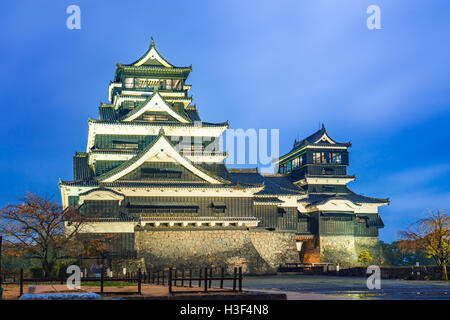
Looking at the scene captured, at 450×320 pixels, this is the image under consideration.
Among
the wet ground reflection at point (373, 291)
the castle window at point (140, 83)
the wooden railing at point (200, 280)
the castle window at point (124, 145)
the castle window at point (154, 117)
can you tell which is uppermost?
the castle window at point (140, 83)

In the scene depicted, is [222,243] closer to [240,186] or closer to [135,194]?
[240,186]

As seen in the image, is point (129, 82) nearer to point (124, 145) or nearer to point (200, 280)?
point (124, 145)

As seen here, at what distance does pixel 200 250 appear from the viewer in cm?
4084

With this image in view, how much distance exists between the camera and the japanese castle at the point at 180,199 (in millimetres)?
39875

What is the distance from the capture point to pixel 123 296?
57.2ft

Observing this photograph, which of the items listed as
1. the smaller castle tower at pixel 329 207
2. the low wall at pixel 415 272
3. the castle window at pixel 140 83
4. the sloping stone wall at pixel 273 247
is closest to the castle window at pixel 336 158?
the smaller castle tower at pixel 329 207

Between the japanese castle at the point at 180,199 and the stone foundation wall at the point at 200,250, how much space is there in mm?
78

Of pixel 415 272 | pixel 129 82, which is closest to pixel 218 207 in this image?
pixel 415 272

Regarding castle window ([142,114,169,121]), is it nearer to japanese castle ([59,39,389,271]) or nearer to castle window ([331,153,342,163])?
japanese castle ([59,39,389,271])

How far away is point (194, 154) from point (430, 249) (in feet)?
68.1

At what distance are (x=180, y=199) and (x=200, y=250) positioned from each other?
429cm

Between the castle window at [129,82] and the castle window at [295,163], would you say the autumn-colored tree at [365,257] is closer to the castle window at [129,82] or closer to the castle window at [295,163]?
Result: the castle window at [295,163]

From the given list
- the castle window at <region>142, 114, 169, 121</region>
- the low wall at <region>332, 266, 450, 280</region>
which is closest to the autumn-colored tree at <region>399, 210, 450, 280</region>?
the low wall at <region>332, 266, 450, 280</region>

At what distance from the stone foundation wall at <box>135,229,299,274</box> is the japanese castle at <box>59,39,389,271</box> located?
0.08 m
